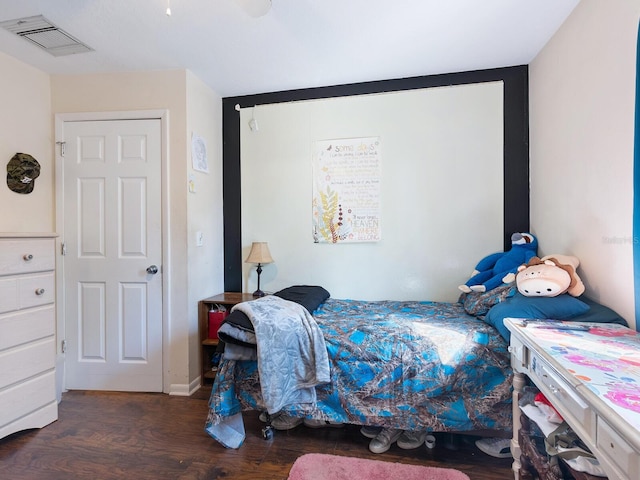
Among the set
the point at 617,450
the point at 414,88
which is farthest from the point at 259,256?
the point at 617,450

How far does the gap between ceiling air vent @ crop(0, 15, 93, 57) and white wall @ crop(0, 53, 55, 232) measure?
347 mm

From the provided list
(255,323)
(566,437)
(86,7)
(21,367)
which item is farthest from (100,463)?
(86,7)

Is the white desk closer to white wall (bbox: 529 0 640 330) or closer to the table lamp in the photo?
white wall (bbox: 529 0 640 330)

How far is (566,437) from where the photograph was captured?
1060 millimetres

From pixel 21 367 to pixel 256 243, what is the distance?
64.7 inches

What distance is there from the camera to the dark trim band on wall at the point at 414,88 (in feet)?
8.00

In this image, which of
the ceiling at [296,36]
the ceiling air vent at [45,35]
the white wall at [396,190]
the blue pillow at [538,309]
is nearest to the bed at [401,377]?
the blue pillow at [538,309]

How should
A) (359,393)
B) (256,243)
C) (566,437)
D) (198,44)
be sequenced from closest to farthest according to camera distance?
1. (566,437)
2. (359,393)
3. (198,44)
4. (256,243)

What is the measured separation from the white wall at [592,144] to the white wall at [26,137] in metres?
3.66

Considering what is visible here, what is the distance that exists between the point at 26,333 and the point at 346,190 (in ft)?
7.73

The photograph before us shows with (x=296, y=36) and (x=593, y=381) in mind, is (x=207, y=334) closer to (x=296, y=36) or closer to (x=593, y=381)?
(x=296, y=36)

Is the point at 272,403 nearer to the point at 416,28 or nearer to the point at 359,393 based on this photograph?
the point at 359,393

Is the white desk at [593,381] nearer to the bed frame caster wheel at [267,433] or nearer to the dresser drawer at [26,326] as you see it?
the bed frame caster wheel at [267,433]

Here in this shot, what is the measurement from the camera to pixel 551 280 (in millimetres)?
1611
